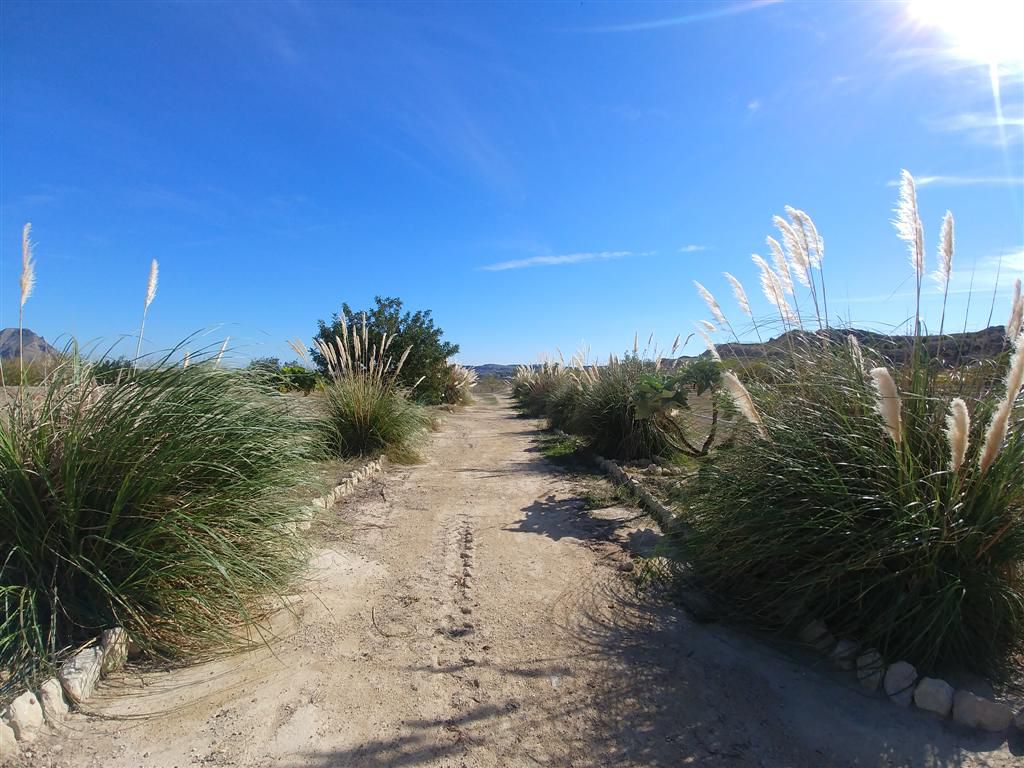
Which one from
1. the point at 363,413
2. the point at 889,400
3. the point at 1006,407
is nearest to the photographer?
the point at 1006,407

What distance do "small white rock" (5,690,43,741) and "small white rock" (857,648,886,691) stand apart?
3117 millimetres

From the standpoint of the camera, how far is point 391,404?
25.3 feet

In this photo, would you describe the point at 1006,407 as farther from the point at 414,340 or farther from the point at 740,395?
the point at 414,340

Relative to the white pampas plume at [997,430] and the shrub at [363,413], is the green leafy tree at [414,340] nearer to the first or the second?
the shrub at [363,413]

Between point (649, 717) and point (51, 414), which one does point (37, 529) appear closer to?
point (51, 414)

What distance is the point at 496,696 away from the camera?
2.36 meters

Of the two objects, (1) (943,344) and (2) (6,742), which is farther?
(1) (943,344)

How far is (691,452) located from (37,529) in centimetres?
563

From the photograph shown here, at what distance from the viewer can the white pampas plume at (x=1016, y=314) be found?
2604 mm

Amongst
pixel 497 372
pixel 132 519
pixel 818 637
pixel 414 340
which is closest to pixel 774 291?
pixel 818 637

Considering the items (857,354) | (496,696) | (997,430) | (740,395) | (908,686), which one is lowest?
(496,696)

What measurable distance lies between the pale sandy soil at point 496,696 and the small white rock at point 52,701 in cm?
8

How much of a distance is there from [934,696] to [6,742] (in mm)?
3282

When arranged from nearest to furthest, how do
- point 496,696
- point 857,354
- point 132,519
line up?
point 496,696 < point 132,519 < point 857,354
